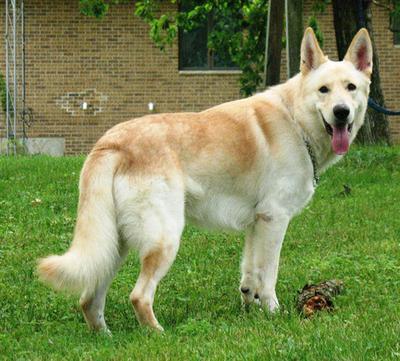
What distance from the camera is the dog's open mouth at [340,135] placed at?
6.16m

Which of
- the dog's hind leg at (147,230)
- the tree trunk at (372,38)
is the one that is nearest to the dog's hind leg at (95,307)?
the dog's hind leg at (147,230)

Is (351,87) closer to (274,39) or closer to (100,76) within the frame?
(274,39)

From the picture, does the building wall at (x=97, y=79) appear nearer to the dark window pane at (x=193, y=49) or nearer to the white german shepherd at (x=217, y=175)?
the dark window pane at (x=193, y=49)

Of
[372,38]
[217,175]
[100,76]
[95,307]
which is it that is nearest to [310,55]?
[217,175]


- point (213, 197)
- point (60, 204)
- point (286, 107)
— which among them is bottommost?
point (60, 204)

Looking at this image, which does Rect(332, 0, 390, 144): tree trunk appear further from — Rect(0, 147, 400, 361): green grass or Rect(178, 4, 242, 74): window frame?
Rect(178, 4, 242, 74): window frame

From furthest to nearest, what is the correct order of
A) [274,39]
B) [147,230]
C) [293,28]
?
[274,39], [293,28], [147,230]

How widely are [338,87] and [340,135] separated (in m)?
0.33

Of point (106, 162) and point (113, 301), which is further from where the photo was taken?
point (113, 301)

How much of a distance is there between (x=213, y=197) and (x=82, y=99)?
57.8 ft

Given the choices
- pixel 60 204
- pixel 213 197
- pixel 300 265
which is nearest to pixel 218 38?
pixel 60 204

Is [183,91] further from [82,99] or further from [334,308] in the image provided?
[334,308]

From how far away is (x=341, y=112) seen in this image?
6035 millimetres

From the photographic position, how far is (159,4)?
23.2m
